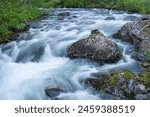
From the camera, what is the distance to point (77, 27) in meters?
15.2

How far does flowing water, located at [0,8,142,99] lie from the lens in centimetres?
934

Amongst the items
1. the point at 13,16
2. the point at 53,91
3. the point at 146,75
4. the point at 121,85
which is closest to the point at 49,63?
the point at 53,91

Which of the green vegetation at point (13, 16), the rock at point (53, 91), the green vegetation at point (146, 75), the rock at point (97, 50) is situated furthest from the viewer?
the green vegetation at point (13, 16)

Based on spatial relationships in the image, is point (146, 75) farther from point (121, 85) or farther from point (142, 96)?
point (142, 96)

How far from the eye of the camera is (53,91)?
29.6 ft

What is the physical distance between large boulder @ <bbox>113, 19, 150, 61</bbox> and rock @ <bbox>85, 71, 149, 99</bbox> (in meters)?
1.80

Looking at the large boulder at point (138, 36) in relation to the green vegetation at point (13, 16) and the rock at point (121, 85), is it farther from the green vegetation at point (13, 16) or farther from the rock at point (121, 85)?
the green vegetation at point (13, 16)

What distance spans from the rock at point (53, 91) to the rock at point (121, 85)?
2.88 ft

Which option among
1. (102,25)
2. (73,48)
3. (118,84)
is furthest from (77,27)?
(118,84)

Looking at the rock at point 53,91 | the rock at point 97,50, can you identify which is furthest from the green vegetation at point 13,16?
the rock at point 53,91

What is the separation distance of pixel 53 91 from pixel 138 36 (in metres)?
4.56

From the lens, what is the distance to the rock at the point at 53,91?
8.87 metres

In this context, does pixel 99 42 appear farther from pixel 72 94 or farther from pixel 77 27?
pixel 77 27

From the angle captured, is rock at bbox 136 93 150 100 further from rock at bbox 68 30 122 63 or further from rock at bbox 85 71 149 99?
rock at bbox 68 30 122 63
